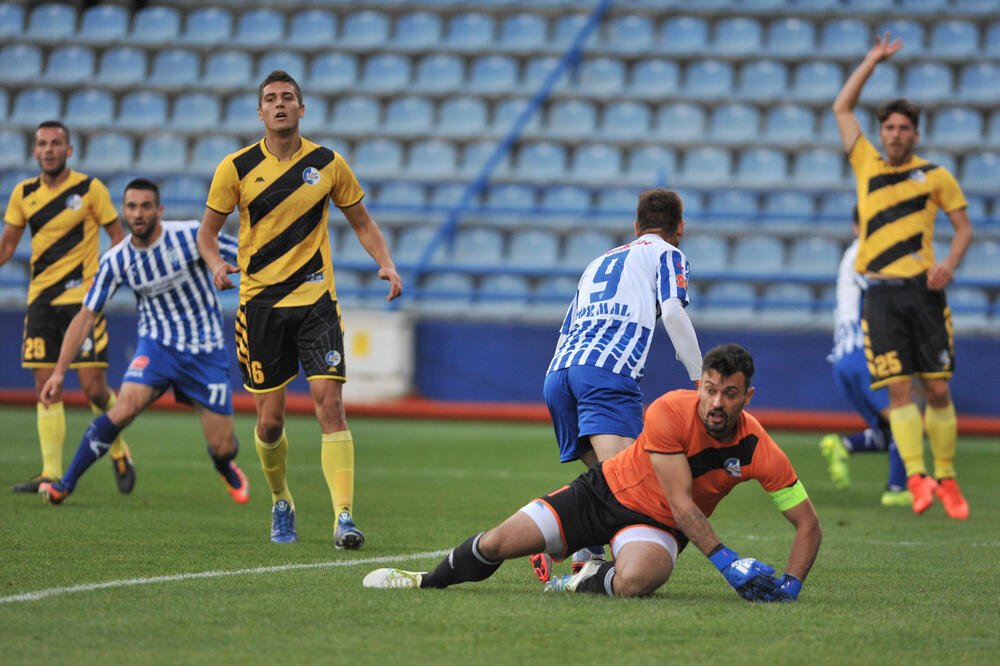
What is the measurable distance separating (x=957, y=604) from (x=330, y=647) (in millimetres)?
2470

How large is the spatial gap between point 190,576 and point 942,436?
5.30m

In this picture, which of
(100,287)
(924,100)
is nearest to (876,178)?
(100,287)

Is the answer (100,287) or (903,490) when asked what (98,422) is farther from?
(903,490)

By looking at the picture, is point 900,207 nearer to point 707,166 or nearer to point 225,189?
point 225,189

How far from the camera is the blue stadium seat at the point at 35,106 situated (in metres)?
20.4

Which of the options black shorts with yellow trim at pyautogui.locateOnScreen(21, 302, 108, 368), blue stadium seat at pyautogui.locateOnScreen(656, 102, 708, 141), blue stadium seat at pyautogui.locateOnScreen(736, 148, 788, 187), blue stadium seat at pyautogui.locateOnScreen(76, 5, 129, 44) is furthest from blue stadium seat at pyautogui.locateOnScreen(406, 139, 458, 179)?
black shorts with yellow trim at pyautogui.locateOnScreen(21, 302, 108, 368)

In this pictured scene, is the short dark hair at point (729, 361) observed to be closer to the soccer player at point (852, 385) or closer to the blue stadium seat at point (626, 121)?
the soccer player at point (852, 385)

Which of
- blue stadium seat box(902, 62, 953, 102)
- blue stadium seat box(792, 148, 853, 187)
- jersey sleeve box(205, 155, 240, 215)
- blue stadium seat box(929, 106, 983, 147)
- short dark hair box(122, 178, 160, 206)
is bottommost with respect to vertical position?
jersey sleeve box(205, 155, 240, 215)

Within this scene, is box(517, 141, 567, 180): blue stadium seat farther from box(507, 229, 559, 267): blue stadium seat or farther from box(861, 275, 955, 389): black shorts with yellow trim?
box(861, 275, 955, 389): black shorts with yellow trim

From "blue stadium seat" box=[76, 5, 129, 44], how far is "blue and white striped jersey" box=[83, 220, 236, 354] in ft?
45.5

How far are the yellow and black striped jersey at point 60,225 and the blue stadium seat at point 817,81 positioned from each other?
1213 cm

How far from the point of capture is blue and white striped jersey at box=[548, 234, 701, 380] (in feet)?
19.2

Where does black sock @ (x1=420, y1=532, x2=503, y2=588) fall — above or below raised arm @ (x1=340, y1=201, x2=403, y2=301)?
below

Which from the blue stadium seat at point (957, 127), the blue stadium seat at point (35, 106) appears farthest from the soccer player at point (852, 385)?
the blue stadium seat at point (35, 106)
